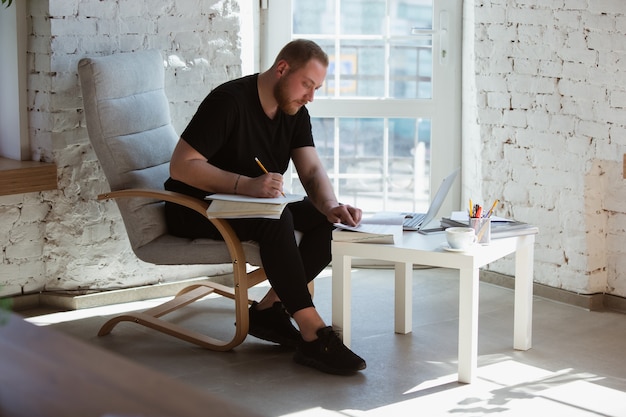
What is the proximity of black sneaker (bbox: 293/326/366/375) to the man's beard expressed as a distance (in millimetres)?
842

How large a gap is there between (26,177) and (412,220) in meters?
1.62

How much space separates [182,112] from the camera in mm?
4684

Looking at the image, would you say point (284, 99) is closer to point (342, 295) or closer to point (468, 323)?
point (342, 295)

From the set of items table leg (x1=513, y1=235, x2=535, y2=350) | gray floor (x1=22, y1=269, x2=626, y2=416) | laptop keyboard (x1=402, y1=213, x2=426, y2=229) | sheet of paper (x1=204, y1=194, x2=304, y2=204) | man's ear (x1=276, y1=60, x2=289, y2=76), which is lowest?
gray floor (x1=22, y1=269, x2=626, y2=416)

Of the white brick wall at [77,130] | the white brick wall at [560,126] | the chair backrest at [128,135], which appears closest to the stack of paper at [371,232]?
the chair backrest at [128,135]

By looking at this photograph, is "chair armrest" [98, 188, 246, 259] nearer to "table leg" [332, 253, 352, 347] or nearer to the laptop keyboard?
"table leg" [332, 253, 352, 347]

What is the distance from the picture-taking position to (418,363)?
12.2 feet

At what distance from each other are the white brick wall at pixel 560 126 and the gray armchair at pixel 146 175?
146 centimetres

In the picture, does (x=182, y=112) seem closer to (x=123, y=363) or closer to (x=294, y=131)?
(x=294, y=131)

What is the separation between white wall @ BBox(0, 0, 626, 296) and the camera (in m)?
4.35

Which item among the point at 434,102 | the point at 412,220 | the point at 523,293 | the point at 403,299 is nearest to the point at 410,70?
the point at 434,102

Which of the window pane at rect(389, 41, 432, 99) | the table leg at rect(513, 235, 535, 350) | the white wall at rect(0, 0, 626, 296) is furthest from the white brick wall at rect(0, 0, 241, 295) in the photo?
the table leg at rect(513, 235, 535, 350)

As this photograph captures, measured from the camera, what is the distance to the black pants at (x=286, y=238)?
3.63 meters

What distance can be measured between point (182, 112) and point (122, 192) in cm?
89
